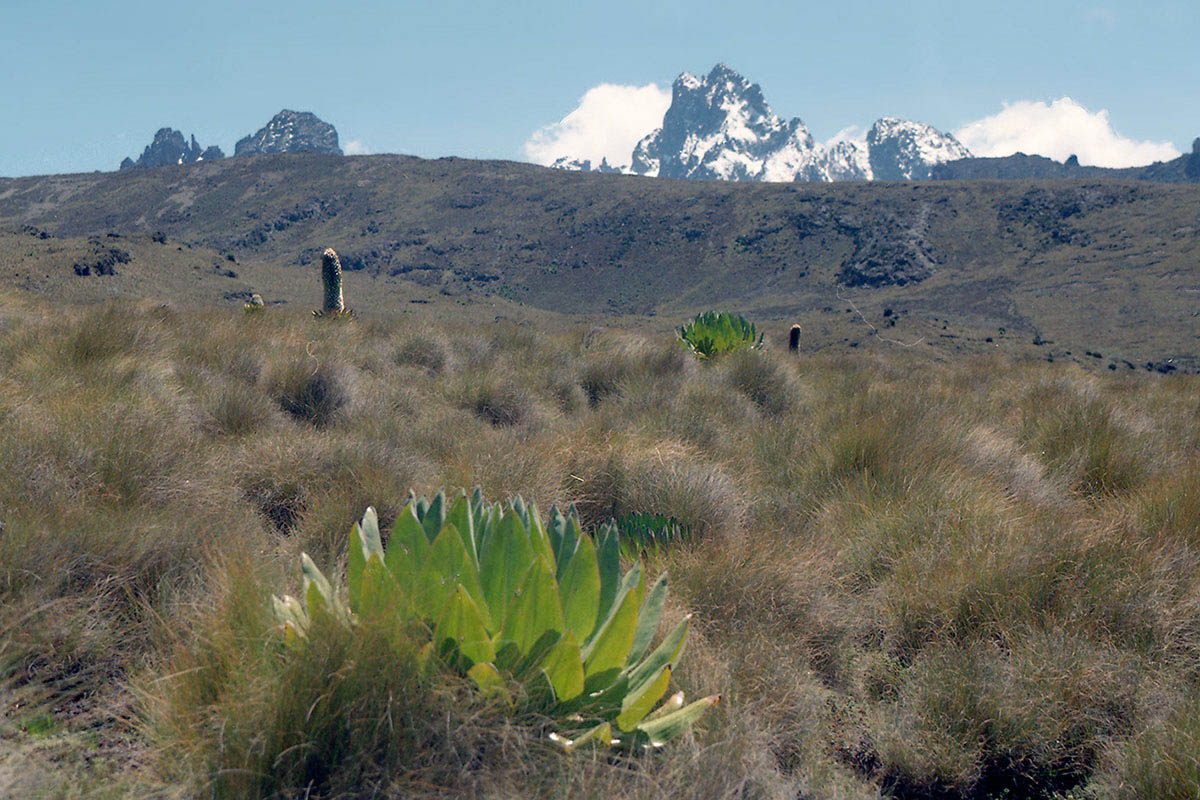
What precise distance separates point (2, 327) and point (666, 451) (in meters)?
6.05

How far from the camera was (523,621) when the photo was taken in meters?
2.06

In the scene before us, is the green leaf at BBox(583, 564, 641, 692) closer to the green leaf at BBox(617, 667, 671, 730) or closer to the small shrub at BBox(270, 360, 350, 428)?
the green leaf at BBox(617, 667, 671, 730)

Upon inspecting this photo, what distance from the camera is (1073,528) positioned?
353 centimetres

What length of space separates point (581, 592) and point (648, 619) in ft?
1.10

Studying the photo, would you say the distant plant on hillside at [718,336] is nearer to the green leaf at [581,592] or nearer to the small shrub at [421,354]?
the small shrub at [421,354]

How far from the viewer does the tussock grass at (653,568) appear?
1874 millimetres

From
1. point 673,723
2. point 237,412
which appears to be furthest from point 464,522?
point 237,412

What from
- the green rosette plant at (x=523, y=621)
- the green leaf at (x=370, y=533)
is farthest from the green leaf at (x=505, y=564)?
the green leaf at (x=370, y=533)

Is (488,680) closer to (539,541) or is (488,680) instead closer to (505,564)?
(505,564)

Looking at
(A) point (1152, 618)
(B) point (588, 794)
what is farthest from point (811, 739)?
(A) point (1152, 618)

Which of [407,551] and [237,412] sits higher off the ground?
[407,551]

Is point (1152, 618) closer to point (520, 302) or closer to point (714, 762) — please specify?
point (714, 762)

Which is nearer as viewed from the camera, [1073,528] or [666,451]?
[1073,528]

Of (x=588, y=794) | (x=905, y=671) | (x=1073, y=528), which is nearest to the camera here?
(x=588, y=794)
